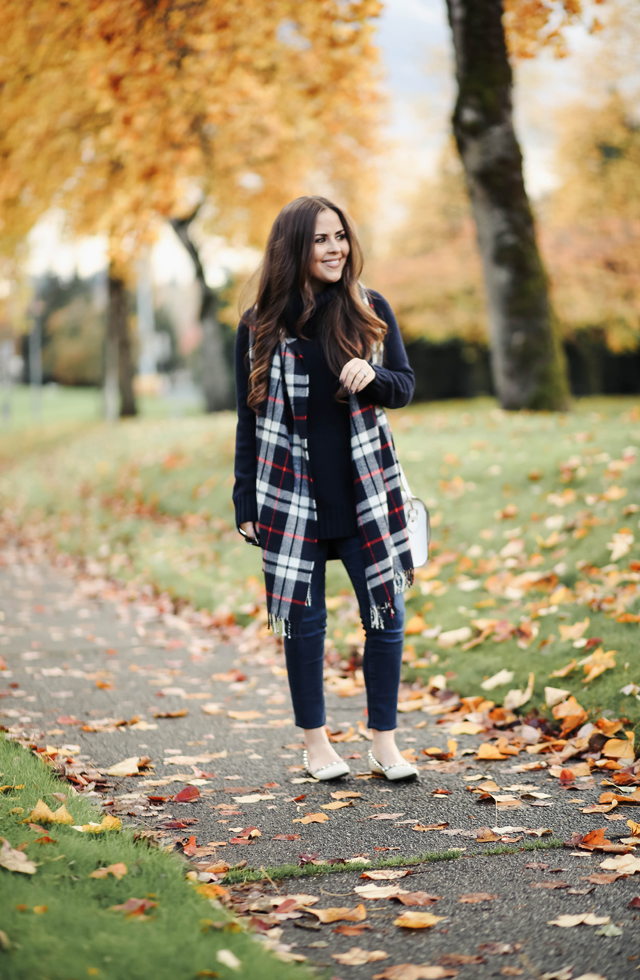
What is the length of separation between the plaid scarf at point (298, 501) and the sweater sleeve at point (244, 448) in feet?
0.33

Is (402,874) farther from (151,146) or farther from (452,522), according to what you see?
(151,146)

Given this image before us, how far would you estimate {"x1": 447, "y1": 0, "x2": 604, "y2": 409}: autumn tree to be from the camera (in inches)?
345

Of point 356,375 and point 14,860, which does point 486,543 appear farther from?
point 14,860

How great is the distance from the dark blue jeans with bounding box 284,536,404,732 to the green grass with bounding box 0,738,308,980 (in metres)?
0.91

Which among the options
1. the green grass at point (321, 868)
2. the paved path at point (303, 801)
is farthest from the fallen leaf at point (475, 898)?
the green grass at point (321, 868)

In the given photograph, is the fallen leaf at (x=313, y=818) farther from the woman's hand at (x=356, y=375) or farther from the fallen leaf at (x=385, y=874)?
the woman's hand at (x=356, y=375)

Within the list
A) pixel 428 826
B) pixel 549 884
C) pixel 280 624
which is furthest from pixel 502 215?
pixel 549 884

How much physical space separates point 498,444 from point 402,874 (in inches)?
223

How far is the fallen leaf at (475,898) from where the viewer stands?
7.43 feet

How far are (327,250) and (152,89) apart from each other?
Answer: 6537mm

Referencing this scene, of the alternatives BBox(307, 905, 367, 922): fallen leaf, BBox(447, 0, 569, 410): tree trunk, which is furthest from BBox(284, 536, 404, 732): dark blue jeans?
BBox(447, 0, 569, 410): tree trunk

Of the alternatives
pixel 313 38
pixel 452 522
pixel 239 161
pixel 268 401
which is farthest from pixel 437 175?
pixel 268 401

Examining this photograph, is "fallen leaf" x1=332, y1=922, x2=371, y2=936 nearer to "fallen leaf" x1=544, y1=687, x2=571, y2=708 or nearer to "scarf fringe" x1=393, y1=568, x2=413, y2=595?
"scarf fringe" x1=393, y1=568, x2=413, y2=595

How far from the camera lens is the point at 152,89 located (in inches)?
333
